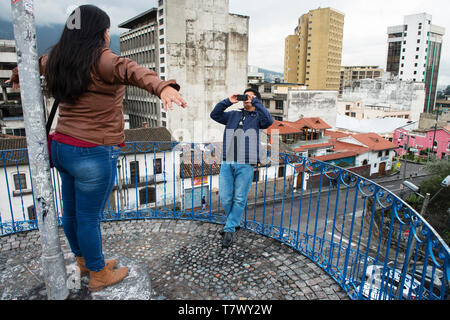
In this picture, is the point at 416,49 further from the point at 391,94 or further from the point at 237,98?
the point at 237,98

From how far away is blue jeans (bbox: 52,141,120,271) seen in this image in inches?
106

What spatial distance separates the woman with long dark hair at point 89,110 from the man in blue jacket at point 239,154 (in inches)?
66.9

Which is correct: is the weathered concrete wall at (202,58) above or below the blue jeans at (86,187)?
above

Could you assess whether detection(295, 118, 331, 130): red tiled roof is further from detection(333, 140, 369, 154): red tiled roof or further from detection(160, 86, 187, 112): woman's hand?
detection(160, 86, 187, 112): woman's hand

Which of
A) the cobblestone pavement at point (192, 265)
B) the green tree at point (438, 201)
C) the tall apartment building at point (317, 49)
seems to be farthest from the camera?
the tall apartment building at point (317, 49)

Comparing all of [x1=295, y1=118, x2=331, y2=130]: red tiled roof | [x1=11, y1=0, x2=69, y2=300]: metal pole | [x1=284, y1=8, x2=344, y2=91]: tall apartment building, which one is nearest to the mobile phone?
[x1=11, y1=0, x2=69, y2=300]: metal pole

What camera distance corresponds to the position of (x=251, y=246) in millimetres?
4379

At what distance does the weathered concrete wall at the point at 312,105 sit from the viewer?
3956cm

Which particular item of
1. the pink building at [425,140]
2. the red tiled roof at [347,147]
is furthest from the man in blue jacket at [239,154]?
the pink building at [425,140]

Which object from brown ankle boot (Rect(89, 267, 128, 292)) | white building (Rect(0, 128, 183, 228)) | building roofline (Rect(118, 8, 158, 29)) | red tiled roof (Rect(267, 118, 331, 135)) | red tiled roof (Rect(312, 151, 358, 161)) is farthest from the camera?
building roofline (Rect(118, 8, 158, 29))

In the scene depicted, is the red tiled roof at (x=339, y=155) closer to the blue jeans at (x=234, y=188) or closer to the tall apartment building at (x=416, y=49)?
the blue jeans at (x=234, y=188)

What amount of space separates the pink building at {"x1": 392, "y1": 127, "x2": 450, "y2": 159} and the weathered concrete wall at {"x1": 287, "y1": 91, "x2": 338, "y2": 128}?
859 cm
